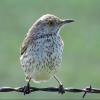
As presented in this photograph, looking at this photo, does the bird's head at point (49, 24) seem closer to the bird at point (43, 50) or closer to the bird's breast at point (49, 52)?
the bird at point (43, 50)

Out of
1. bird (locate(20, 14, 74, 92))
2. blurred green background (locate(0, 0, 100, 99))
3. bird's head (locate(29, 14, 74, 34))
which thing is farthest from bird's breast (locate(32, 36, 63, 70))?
blurred green background (locate(0, 0, 100, 99))

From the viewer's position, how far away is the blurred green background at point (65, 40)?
16812mm

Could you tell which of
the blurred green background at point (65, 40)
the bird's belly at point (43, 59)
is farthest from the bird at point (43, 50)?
the blurred green background at point (65, 40)

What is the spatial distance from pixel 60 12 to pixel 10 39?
3.13 metres

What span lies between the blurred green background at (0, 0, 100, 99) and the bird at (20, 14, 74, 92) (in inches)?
151

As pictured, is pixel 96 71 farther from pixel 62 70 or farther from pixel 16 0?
pixel 16 0

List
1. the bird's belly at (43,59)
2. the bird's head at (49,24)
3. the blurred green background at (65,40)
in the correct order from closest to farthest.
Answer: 1. the bird's belly at (43,59)
2. the bird's head at (49,24)
3. the blurred green background at (65,40)

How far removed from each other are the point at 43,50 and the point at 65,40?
737 cm

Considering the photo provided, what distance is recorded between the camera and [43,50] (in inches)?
475

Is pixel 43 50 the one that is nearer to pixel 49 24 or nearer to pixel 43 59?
pixel 43 59

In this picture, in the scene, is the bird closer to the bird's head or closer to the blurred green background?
the bird's head

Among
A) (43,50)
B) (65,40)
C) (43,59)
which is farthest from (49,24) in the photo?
(65,40)

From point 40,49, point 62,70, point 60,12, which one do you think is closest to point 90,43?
point 62,70

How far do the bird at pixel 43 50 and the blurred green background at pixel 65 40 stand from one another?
12.6ft
